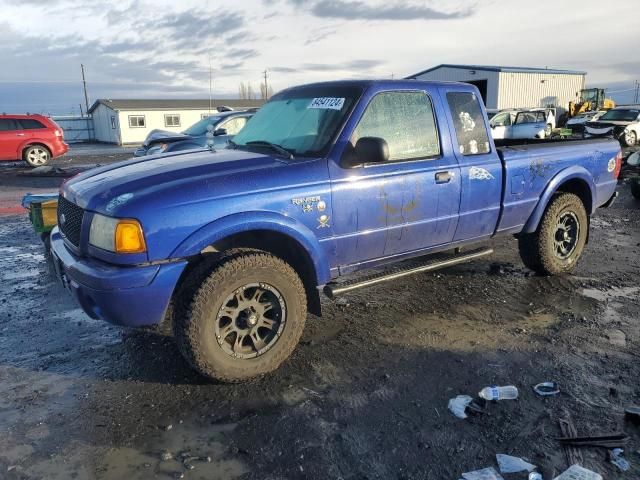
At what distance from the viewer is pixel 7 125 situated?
17734mm

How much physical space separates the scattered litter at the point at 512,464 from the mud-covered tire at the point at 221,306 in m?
1.52

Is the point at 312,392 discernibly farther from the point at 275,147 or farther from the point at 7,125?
the point at 7,125

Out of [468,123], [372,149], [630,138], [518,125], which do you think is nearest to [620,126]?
[630,138]

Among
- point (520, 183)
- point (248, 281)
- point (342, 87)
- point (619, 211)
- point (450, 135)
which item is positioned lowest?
point (619, 211)

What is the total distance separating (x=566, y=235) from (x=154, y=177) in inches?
168

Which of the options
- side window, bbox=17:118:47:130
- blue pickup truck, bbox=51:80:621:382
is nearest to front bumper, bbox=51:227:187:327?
blue pickup truck, bbox=51:80:621:382

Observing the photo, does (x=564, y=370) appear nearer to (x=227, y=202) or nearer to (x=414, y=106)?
(x=414, y=106)

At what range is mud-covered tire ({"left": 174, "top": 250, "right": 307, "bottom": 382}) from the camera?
3180 millimetres

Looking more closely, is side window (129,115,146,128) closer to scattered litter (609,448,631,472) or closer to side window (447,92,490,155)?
side window (447,92,490,155)

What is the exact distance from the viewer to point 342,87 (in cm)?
407

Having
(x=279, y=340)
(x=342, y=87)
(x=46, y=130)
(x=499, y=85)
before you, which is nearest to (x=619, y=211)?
(x=342, y=87)

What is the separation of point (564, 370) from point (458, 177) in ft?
5.48

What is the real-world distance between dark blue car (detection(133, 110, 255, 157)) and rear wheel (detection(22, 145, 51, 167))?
26.4 ft

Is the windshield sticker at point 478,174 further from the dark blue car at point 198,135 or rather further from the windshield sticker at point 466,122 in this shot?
the dark blue car at point 198,135
